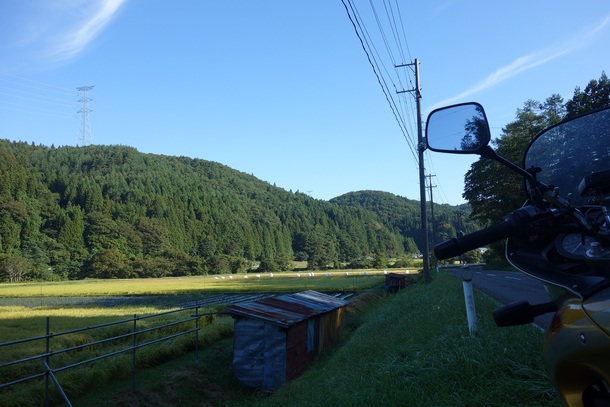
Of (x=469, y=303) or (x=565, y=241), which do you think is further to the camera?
(x=469, y=303)

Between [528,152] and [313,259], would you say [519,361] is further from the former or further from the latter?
[313,259]

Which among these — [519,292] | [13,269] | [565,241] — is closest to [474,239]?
[565,241]

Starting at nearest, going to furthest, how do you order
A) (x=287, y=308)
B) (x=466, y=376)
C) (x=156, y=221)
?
(x=466, y=376) < (x=287, y=308) < (x=156, y=221)

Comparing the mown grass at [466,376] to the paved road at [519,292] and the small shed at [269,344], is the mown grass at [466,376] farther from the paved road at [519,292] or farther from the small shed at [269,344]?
the small shed at [269,344]

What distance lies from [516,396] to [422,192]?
2461 centimetres

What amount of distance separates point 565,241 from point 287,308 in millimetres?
11899

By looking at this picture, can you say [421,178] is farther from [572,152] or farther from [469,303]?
[572,152]

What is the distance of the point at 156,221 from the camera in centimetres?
10600

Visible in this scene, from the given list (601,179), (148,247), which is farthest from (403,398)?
(148,247)

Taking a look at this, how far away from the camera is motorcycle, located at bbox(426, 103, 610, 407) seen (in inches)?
54.2

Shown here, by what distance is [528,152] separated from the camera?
8.18ft

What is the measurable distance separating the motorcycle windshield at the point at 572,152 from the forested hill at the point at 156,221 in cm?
8292

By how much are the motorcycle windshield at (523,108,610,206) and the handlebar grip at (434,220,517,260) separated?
0.63 m

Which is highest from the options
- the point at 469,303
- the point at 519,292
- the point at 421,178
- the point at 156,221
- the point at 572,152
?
the point at 156,221
